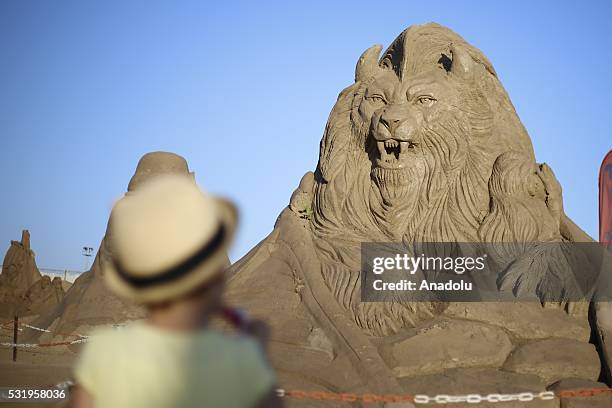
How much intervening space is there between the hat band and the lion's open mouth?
558 cm

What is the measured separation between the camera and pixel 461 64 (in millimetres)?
7094

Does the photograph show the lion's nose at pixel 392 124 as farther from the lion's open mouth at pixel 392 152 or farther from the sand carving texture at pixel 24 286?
the sand carving texture at pixel 24 286

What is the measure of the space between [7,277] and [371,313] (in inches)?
387

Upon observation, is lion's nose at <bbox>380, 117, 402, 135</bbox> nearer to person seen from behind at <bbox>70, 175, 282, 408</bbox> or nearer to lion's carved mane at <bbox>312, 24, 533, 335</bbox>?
lion's carved mane at <bbox>312, 24, 533, 335</bbox>

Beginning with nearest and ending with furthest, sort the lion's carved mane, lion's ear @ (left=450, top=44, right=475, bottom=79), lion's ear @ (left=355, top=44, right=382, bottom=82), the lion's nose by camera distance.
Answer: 1. the lion's nose
2. the lion's carved mane
3. lion's ear @ (left=450, top=44, right=475, bottom=79)
4. lion's ear @ (left=355, top=44, right=382, bottom=82)

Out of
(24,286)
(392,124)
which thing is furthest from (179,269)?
(24,286)

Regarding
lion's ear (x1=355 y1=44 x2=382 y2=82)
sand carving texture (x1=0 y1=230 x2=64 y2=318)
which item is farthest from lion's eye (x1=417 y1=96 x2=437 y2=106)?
sand carving texture (x1=0 y1=230 x2=64 y2=318)

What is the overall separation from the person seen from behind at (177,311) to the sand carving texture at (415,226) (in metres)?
4.14

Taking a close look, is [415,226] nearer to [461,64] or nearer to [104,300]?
[461,64]

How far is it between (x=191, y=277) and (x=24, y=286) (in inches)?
540

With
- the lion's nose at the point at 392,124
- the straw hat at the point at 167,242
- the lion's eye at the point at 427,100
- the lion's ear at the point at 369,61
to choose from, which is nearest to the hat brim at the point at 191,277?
the straw hat at the point at 167,242

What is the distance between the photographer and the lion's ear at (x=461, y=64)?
7.09 m

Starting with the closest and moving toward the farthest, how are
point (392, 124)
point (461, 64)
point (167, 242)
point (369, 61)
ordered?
point (167, 242), point (392, 124), point (461, 64), point (369, 61)

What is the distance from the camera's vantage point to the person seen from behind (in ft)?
4.61
